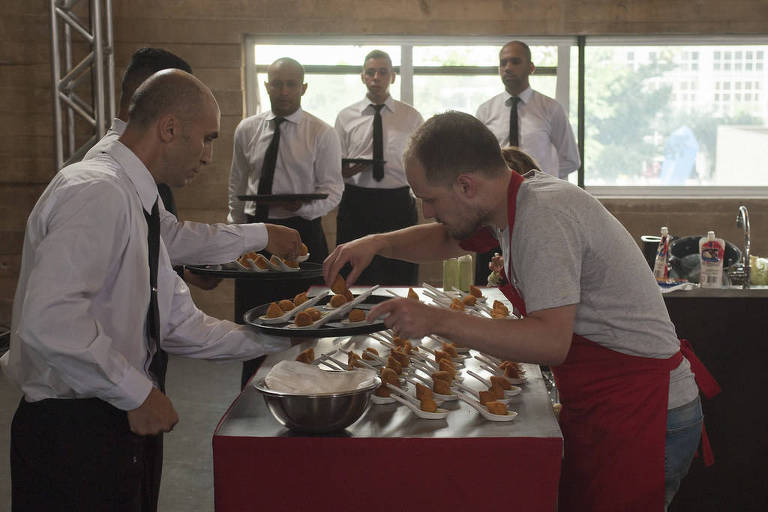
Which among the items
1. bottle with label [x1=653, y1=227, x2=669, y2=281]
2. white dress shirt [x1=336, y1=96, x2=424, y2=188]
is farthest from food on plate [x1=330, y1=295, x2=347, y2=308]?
white dress shirt [x1=336, y1=96, x2=424, y2=188]

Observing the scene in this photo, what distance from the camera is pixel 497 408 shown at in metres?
1.78

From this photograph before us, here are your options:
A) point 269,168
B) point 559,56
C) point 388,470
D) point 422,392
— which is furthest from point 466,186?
point 559,56

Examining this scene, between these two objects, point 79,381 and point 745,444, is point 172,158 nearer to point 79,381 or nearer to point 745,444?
point 79,381

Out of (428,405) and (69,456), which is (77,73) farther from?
(428,405)

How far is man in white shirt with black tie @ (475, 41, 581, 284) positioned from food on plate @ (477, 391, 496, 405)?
3.45m

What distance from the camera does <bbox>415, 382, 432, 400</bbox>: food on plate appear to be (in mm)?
1829

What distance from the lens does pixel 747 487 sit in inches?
120

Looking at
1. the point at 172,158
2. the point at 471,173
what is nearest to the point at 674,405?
the point at 471,173

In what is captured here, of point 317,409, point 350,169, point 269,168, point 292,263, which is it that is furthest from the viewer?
point 350,169

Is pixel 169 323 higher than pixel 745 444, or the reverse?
pixel 169 323

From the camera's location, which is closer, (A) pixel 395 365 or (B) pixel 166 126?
(B) pixel 166 126

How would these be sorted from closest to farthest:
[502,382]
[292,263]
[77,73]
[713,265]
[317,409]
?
[317,409], [502,382], [292,263], [713,265], [77,73]

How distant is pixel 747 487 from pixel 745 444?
154 millimetres

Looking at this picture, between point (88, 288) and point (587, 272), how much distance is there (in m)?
0.95
